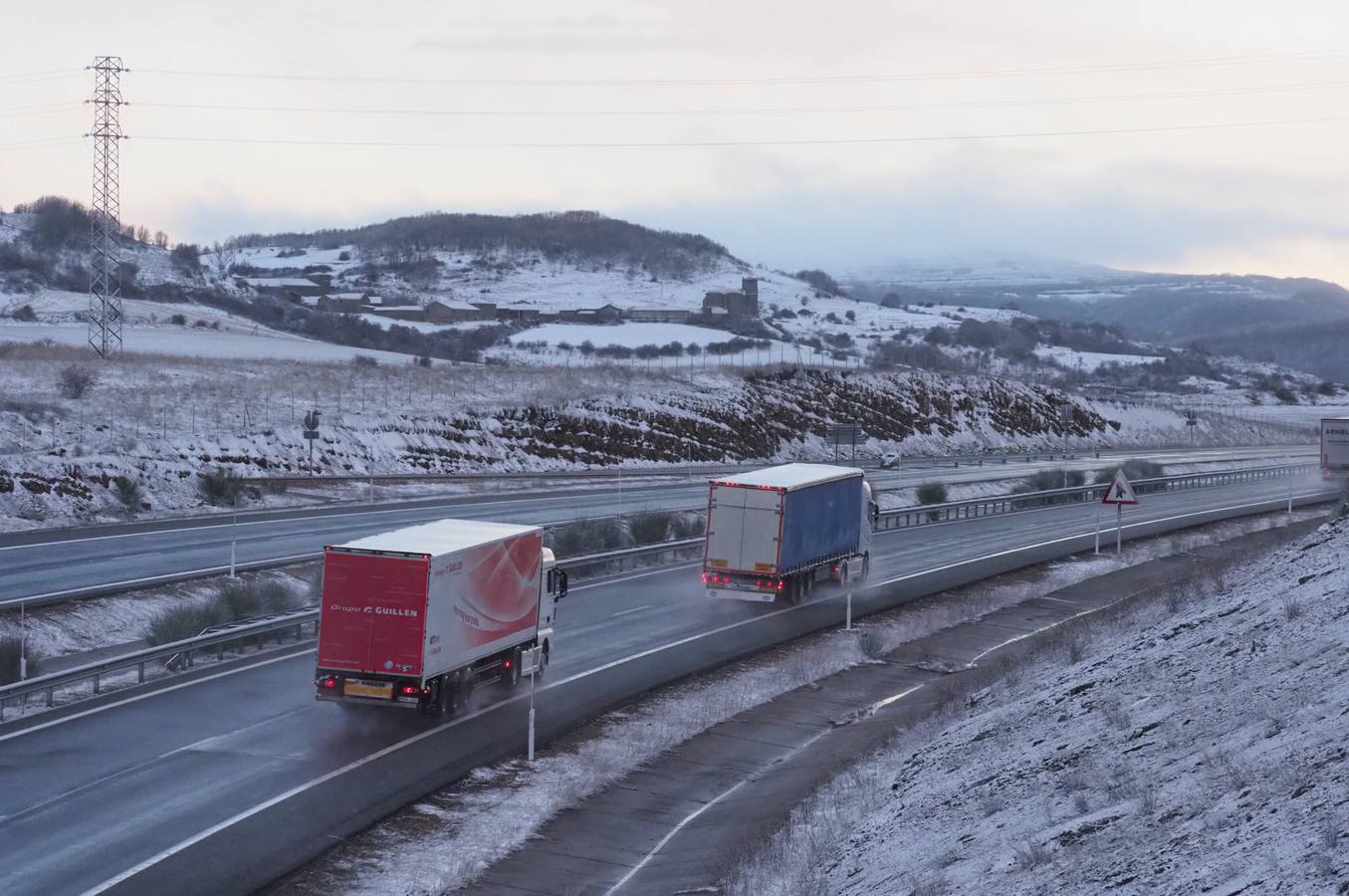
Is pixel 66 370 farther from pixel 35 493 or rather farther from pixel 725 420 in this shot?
pixel 725 420

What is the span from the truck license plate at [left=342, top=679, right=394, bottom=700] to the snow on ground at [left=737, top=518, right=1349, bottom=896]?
6.52m

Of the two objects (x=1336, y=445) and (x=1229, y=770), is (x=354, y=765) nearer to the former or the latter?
(x=1229, y=770)

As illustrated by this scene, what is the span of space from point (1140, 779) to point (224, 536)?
106ft

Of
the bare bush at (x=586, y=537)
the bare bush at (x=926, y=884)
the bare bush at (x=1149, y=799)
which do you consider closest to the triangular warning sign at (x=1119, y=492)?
the bare bush at (x=586, y=537)

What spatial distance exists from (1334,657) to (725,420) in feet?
241

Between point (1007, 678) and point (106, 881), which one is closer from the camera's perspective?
point (106, 881)

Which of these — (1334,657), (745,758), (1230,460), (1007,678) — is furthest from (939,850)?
(1230,460)

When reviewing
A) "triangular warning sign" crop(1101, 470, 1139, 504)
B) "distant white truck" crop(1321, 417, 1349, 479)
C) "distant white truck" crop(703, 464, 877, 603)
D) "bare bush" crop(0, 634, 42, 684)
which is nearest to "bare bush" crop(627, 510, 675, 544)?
"distant white truck" crop(703, 464, 877, 603)

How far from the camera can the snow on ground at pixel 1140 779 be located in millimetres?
9977

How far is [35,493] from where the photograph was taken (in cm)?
4238

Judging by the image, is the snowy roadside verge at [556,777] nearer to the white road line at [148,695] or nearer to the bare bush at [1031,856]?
the bare bush at [1031,856]

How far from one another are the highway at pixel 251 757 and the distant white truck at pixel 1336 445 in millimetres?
36685

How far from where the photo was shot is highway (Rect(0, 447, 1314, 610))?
31562 millimetres

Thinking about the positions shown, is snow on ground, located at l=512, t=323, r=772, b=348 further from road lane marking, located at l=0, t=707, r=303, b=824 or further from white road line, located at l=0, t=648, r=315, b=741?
road lane marking, located at l=0, t=707, r=303, b=824
